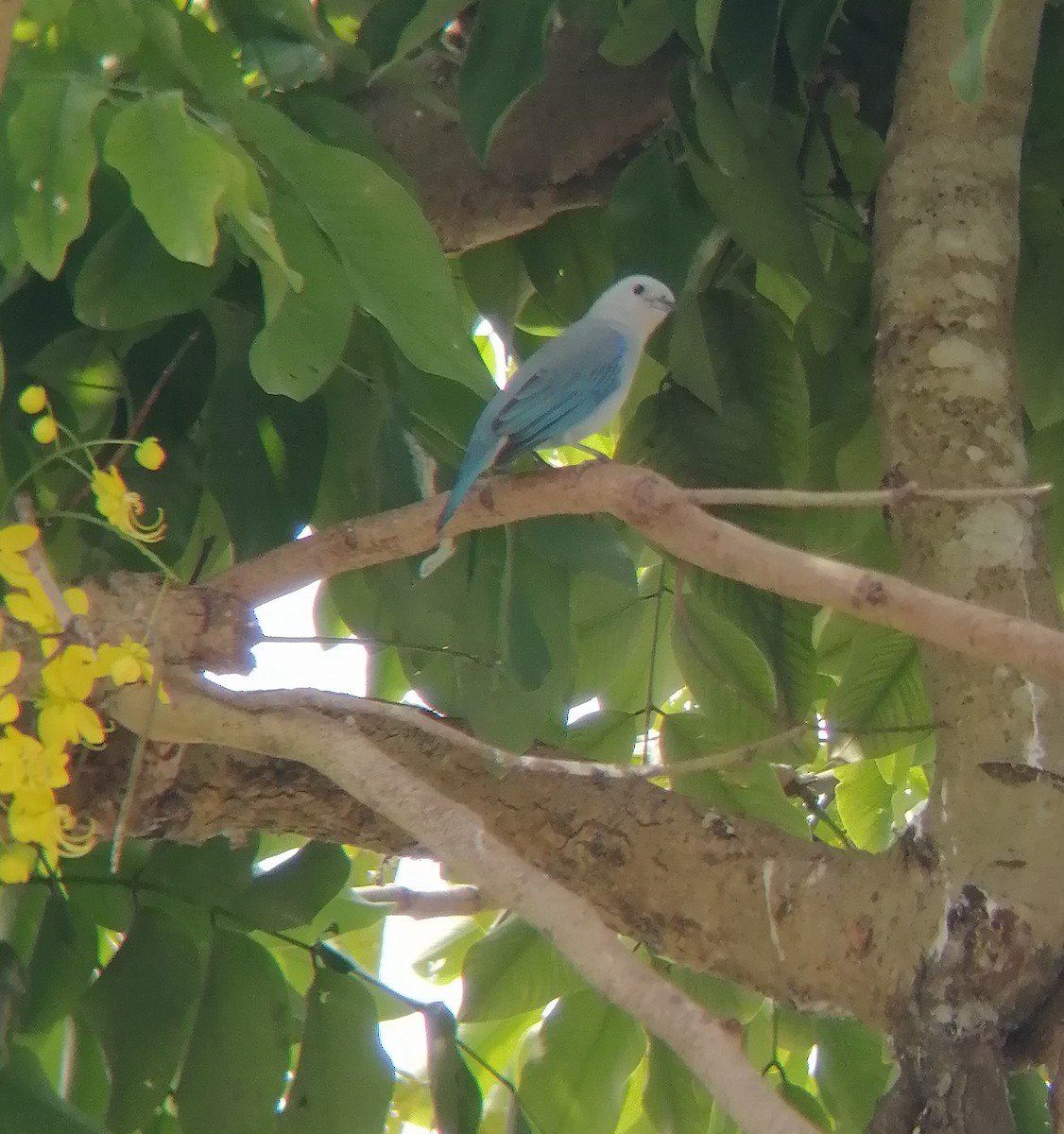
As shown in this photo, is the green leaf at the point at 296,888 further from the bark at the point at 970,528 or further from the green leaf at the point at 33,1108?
the bark at the point at 970,528

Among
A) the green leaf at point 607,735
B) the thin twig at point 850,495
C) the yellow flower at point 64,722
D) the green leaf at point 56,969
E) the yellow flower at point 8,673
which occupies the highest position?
the thin twig at point 850,495

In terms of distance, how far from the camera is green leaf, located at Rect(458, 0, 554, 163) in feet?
4.04

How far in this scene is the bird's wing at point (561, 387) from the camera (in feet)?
4.64

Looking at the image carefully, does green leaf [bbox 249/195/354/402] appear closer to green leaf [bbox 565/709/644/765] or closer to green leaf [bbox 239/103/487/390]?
green leaf [bbox 239/103/487/390]

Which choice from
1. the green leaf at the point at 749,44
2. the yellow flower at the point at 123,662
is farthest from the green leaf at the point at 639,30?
the yellow flower at the point at 123,662

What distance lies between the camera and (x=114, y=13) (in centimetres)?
96

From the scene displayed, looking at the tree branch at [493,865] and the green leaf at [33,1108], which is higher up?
the tree branch at [493,865]

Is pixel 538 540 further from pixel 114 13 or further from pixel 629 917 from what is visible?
pixel 114 13

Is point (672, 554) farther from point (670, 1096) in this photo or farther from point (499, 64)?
point (670, 1096)

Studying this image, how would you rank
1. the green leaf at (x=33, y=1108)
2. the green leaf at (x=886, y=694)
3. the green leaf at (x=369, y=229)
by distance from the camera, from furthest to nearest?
the green leaf at (x=886, y=694), the green leaf at (x=33, y=1108), the green leaf at (x=369, y=229)

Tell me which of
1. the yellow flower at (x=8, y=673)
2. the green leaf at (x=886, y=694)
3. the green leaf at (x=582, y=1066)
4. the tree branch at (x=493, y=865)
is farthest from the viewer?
the green leaf at (x=582, y=1066)

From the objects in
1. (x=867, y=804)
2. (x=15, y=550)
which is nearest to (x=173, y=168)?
(x=15, y=550)

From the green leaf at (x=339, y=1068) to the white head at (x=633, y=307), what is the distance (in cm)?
84

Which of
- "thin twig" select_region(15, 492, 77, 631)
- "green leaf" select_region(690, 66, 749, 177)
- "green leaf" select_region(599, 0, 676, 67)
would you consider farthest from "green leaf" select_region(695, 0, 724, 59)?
"thin twig" select_region(15, 492, 77, 631)
